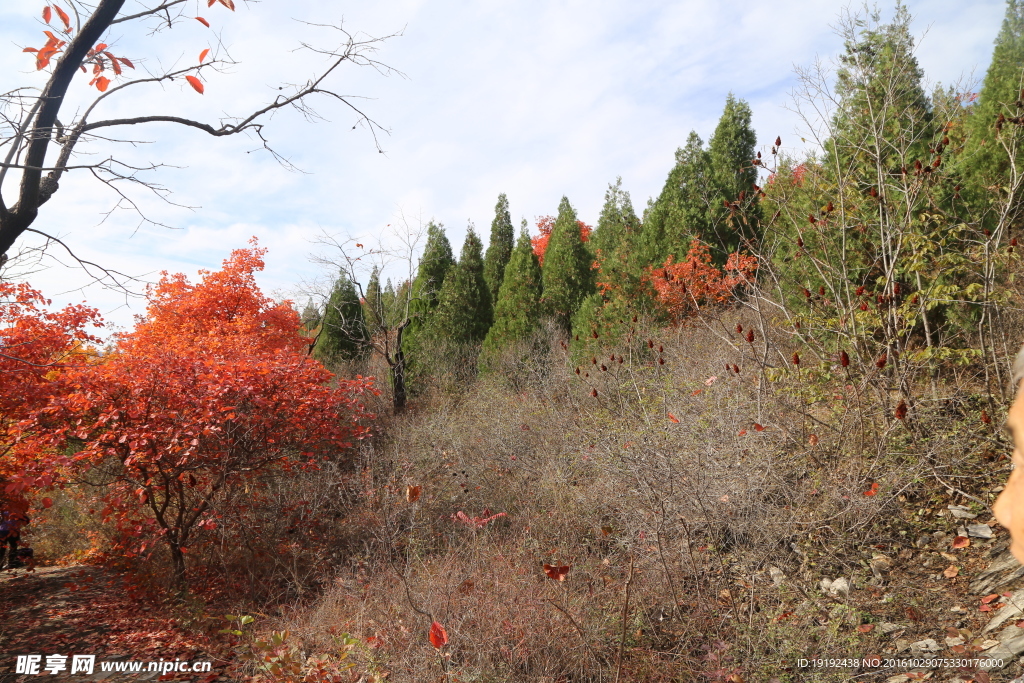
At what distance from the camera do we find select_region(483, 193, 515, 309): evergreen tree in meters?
17.7

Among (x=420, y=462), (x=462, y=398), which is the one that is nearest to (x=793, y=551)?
(x=420, y=462)

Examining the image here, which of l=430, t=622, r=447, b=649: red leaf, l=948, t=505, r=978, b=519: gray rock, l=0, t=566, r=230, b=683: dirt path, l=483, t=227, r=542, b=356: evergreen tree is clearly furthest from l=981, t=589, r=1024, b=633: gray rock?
l=483, t=227, r=542, b=356: evergreen tree

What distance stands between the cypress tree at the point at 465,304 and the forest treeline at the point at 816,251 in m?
0.04

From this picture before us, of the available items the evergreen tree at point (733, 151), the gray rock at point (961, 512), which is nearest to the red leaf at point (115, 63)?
the gray rock at point (961, 512)

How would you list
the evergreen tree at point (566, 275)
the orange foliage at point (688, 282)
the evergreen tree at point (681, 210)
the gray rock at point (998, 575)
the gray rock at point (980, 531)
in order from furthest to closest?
the evergreen tree at point (566, 275) → the evergreen tree at point (681, 210) → the orange foliage at point (688, 282) → the gray rock at point (980, 531) → the gray rock at point (998, 575)

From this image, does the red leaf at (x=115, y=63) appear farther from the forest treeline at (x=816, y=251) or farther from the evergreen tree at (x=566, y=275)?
the evergreen tree at (x=566, y=275)

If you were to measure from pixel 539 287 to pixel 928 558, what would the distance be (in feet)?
35.1

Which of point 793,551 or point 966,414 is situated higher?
point 966,414

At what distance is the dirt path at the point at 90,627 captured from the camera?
496cm

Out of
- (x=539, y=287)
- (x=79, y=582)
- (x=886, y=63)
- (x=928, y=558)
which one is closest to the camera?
(x=928, y=558)

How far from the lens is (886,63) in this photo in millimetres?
6812

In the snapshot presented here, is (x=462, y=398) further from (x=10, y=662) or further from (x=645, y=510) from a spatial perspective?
(x=10, y=662)

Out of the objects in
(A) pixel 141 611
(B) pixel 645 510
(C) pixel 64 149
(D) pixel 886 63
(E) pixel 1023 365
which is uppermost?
(D) pixel 886 63

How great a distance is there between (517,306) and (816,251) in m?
7.88
